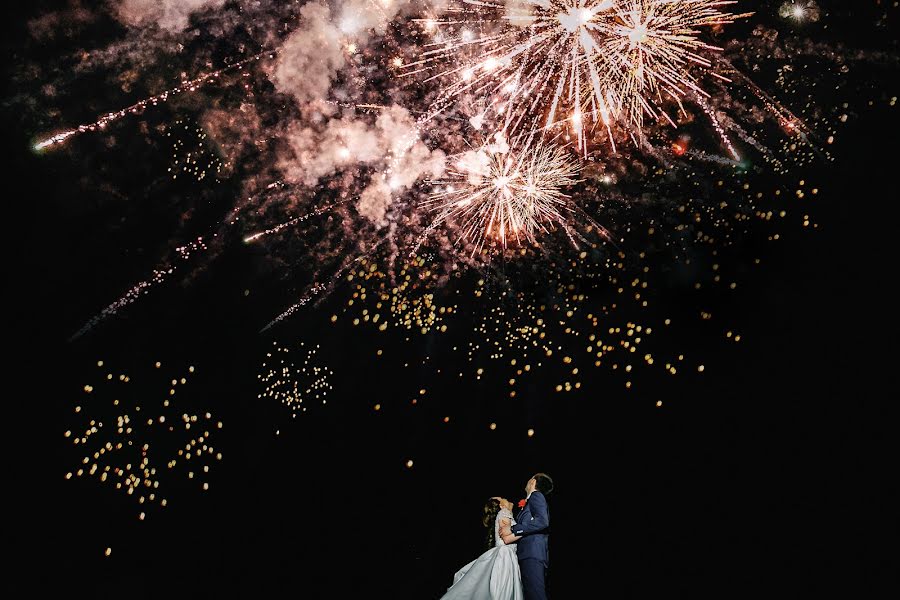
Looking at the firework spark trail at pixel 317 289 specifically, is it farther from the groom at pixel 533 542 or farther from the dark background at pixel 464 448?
the groom at pixel 533 542

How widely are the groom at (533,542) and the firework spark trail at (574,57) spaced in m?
2.66

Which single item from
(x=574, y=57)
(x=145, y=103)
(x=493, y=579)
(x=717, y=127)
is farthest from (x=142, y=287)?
(x=717, y=127)

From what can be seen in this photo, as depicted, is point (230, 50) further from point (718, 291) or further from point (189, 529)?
point (718, 291)

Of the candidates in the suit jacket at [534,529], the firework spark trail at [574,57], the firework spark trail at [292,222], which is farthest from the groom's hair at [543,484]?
the firework spark trail at [292,222]

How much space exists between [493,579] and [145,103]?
408 centimetres

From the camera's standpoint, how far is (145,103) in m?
3.47

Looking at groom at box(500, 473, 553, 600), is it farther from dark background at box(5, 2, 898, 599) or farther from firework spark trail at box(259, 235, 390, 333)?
firework spark trail at box(259, 235, 390, 333)

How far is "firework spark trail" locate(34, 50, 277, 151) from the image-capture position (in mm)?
3266

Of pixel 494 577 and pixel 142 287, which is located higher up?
pixel 142 287

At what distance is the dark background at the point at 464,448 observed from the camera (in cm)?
339

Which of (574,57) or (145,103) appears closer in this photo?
(574,57)

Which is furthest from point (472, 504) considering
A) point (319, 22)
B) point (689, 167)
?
point (319, 22)

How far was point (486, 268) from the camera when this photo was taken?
13.9ft

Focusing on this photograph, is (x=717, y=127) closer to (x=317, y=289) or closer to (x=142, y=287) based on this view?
(x=317, y=289)
